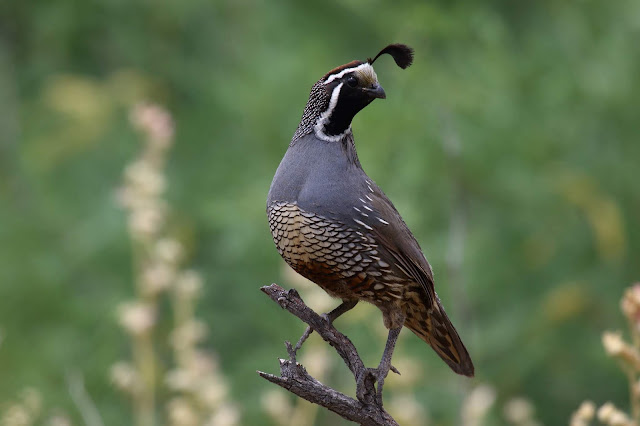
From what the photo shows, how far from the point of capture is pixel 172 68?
751 centimetres

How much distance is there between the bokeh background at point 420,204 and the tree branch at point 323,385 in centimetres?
172

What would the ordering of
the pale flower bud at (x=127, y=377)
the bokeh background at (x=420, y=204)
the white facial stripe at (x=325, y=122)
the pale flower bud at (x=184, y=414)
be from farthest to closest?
1. the bokeh background at (x=420, y=204)
2. the pale flower bud at (x=127, y=377)
3. the pale flower bud at (x=184, y=414)
4. the white facial stripe at (x=325, y=122)

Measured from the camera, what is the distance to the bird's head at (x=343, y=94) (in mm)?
3211

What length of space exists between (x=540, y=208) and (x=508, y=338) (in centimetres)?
69

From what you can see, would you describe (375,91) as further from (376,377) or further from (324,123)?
(376,377)

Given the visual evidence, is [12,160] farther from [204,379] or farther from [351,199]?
[351,199]

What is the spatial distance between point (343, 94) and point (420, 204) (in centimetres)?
256

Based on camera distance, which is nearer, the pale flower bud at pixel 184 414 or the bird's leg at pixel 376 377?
the bird's leg at pixel 376 377

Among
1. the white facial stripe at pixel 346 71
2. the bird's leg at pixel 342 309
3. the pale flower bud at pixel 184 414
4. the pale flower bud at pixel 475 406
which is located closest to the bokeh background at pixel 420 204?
the pale flower bud at pixel 475 406

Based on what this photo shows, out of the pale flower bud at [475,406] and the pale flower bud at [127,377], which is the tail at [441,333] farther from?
the pale flower bud at [127,377]

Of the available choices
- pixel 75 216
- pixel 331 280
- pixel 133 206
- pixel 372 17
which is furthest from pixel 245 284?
pixel 331 280

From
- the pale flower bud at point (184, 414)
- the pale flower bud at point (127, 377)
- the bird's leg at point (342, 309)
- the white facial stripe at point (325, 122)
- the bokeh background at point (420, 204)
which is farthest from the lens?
the bokeh background at point (420, 204)

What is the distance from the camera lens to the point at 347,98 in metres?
3.26

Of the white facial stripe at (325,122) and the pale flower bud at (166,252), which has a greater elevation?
the white facial stripe at (325,122)
